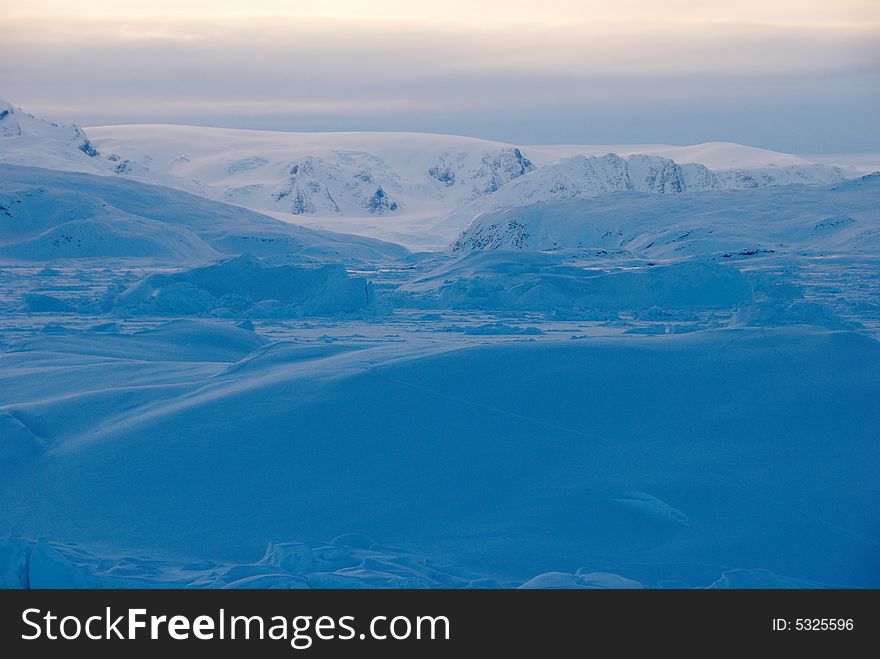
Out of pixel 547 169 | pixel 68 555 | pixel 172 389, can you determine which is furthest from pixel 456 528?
pixel 547 169

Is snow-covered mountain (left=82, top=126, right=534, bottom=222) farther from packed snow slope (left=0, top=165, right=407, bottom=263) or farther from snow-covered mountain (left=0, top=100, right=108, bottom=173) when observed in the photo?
packed snow slope (left=0, top=165, right=407, bottom=263)

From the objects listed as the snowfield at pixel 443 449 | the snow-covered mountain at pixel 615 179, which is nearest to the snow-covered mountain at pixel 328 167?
the snow-covered mountain at pixel 615 179

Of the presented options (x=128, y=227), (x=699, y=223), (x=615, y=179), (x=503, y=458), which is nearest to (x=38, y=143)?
(x=615, y=179)

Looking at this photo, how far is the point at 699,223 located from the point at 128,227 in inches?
553

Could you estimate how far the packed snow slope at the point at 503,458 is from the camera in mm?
4004

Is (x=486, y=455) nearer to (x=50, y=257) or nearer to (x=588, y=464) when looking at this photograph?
(x=588, y=464)

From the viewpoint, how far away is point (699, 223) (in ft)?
78.9

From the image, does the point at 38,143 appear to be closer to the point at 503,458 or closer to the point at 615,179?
the point at 615,179

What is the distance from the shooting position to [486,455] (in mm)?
4812

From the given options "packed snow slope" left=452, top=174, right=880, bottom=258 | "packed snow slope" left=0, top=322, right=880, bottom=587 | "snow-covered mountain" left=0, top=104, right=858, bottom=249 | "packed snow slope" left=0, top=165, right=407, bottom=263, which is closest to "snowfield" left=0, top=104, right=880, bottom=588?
"packed snow slope" left=0, top=322, right=880, bottom=587

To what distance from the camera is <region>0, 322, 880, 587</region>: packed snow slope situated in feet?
13.1

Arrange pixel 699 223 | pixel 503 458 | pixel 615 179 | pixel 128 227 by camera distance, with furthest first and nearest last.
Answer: pixel 615 179
pixel 699 223
pixel 128 227
pixel 503 458

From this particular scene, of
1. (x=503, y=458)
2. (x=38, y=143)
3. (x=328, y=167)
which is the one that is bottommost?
(x=503, y=458)

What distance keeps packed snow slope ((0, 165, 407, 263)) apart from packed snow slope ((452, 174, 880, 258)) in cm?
448
